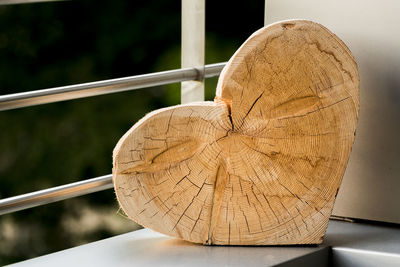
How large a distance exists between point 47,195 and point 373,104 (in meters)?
0.84

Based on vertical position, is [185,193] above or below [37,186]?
above

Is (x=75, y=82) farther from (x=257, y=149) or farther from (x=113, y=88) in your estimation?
(x=257, y=149)

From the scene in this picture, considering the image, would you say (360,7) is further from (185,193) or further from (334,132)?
(185,193)

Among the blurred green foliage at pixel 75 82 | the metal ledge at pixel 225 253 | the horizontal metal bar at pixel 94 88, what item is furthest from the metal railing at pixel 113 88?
the blurred green foliage at pixel 75 82

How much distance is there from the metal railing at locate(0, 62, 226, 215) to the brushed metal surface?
43cm

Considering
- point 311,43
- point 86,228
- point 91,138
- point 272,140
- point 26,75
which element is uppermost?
point 311,43

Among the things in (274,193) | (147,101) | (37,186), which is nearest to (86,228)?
(37,186)

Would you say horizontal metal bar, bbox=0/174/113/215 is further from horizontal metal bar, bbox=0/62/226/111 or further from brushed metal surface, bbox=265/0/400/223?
brushed metal surface, bbox=265/0/400/223

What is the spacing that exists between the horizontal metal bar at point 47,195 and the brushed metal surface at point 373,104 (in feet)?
2.08

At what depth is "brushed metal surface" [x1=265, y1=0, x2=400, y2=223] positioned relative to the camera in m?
2.11

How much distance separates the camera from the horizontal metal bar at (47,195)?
196 cm

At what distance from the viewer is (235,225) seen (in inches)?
77.2

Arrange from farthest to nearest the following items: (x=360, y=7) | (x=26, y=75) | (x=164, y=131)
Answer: (x=26, y=75) → (x=360, y=7) → (x=164, y=131)

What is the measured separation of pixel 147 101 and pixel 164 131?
259 centimetres
